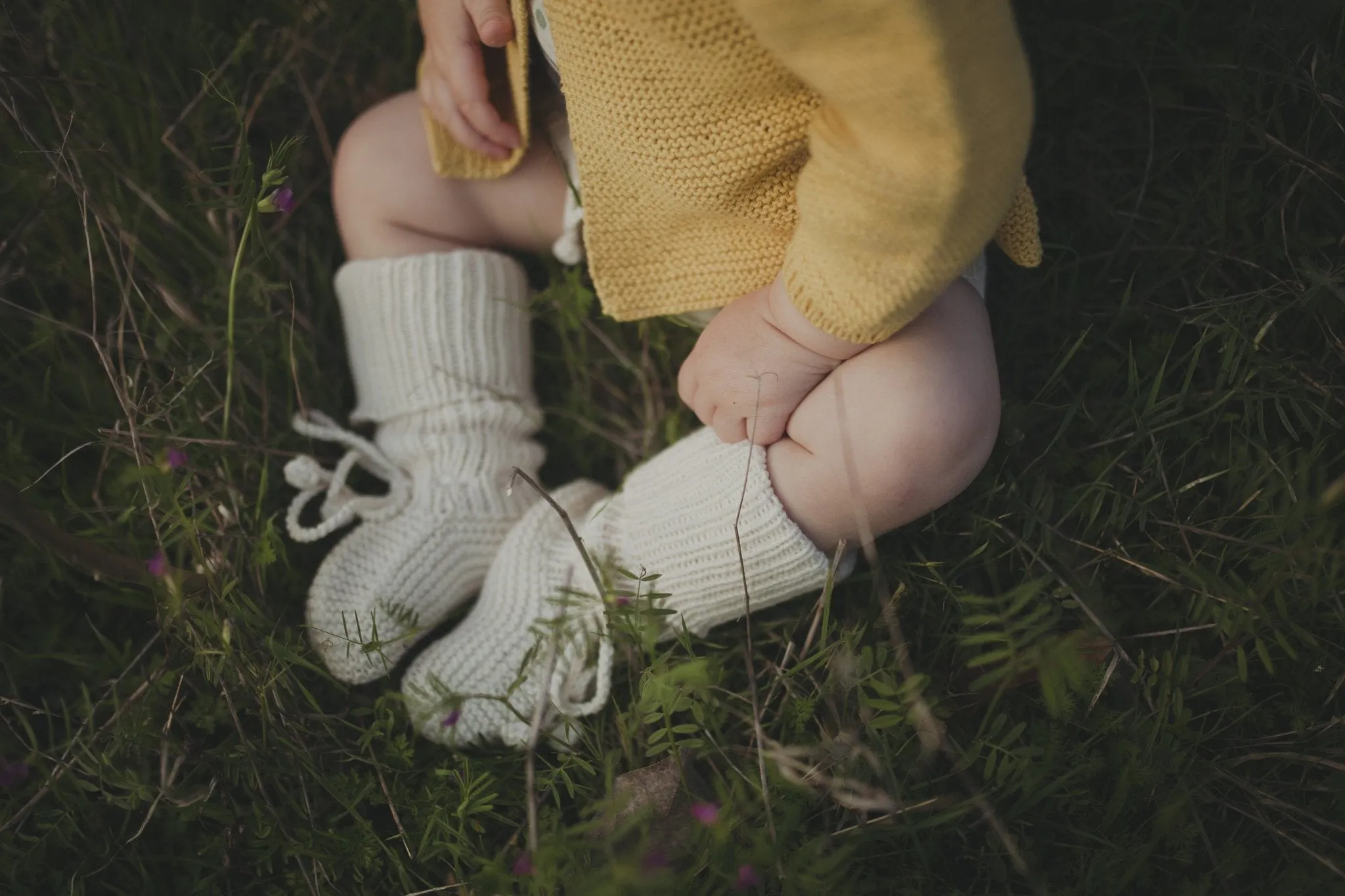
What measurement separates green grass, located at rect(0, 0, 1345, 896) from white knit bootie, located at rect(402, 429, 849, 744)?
55 millimetres

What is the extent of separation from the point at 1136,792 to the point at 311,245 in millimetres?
1262

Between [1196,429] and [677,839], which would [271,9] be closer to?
[677,839]

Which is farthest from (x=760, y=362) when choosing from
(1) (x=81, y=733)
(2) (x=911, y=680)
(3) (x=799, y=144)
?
(1) (x=81, y=733)

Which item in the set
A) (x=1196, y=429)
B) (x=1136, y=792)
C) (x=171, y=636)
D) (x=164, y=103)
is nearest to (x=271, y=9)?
(x=164, y=103)

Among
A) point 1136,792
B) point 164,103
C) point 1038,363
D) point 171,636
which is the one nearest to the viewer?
point 1136,792

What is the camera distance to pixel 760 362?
1.01 m

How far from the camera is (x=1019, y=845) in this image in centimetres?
101

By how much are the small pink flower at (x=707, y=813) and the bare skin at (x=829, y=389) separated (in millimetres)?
297

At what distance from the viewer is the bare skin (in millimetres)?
965

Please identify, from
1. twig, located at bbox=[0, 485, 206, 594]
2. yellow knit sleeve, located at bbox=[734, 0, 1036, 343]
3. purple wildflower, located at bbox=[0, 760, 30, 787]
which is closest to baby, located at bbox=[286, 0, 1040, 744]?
yellow knit sleeve, located at bbox=[734, 0, 1036, 343]

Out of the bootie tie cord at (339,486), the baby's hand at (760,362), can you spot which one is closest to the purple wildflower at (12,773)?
the bootie tie cord at (339,486)

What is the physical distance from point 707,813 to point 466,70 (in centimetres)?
85

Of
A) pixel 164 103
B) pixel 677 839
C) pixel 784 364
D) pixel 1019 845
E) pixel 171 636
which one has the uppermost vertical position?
pixel 164 103

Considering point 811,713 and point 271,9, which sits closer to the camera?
point 811,713
